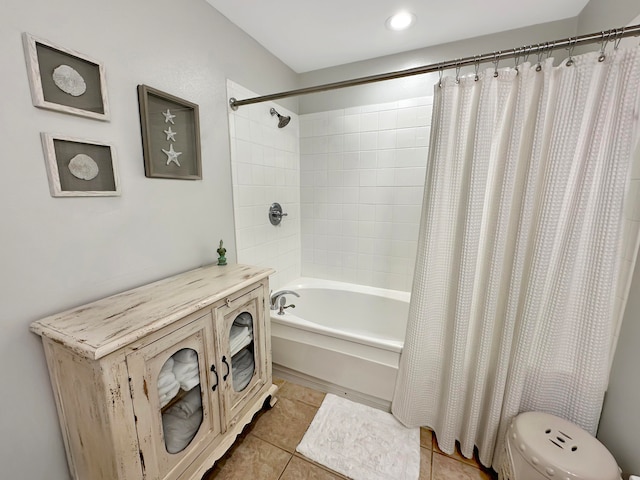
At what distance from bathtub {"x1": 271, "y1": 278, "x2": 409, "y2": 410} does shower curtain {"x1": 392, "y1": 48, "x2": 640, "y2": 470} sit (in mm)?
264

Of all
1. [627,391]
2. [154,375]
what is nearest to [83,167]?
[154,375]

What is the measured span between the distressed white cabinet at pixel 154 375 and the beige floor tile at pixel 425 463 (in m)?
0.86

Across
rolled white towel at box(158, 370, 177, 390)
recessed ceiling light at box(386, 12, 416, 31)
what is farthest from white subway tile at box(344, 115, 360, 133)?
rolled white towel at box(158, 370, 177, 390)

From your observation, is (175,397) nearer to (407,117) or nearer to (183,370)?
(183,370)

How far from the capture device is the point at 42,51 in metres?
0.81

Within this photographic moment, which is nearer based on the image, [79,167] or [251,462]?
[79,167]

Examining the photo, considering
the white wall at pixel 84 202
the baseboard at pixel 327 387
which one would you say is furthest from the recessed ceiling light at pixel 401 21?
the baseboard at pixel 327 387

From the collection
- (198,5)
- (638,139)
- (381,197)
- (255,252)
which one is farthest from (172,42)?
(638,139)

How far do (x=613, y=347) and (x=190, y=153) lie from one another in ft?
6.79

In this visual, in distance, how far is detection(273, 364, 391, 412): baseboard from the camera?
1559 mm

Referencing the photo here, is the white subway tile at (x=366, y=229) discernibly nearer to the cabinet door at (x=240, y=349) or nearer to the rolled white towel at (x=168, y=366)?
the cabinet door at (x=240, y=349)

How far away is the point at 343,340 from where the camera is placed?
1535mm

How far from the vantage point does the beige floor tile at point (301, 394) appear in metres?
1.63

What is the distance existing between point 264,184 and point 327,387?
143cm
